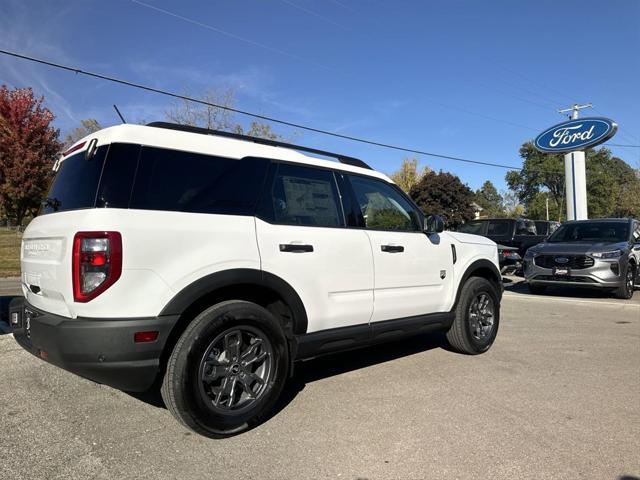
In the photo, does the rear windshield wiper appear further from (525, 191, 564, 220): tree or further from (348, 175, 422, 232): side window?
(525, 191, 564, 220): tree

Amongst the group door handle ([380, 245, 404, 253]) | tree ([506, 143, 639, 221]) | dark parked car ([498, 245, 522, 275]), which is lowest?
dark parked car ([498, 245, 522, 275])

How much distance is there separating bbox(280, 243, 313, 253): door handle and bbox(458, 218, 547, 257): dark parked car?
12.4 m

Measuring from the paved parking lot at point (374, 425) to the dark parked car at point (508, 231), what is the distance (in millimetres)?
10438

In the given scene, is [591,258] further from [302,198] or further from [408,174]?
[408,174]

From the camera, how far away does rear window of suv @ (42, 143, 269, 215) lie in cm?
307

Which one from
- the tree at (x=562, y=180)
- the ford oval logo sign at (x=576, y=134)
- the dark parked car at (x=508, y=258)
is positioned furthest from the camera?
the tree at (x=562, y=180)

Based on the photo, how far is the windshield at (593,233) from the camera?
35.0 feet

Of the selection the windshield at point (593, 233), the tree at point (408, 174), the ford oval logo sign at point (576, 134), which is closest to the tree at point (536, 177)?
the tree at point (408, 174)

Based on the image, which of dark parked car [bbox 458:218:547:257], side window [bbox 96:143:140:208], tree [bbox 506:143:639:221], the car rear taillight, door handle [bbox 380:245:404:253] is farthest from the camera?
tree [bbox 506:143:639:221]

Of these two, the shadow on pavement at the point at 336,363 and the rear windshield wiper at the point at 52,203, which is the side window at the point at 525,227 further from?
the rear windshield wiper at the point at 52,203

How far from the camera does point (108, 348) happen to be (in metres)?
2.89

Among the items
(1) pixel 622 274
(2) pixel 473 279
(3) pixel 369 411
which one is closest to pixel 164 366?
(3) pixel 369 411

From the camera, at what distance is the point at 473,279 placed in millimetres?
5562

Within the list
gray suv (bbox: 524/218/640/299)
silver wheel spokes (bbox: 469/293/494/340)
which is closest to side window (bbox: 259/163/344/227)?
silver wheel spokes (bbox: 469/293/494/340)
